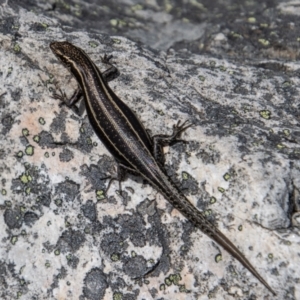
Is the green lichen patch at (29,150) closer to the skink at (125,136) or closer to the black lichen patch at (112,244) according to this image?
the skink at (125,136)

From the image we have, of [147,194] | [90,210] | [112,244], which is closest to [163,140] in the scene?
[147,194]

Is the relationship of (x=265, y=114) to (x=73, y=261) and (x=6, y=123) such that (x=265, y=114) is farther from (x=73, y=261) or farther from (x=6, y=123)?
(x=6, y=123)

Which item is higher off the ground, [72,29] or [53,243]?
[72,29]

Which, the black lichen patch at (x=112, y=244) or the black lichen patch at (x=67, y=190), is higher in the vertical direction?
the black lichen patch at (x=67, y=190)

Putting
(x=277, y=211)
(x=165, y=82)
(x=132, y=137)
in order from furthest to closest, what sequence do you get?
(x=165, y=82)
(x=132, y=137)
(x=277, y=211)

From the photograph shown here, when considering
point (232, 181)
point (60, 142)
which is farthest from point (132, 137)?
point (232, 181)

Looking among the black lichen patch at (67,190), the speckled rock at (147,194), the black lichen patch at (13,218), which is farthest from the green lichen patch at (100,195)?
the black lichen patch at (13,218)

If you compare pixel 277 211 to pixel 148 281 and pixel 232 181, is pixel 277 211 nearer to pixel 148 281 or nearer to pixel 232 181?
pixel 232 181
